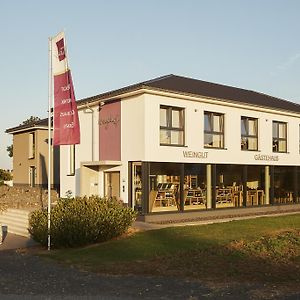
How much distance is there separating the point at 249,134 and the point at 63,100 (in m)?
13.0

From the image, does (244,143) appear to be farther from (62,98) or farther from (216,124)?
(62,98)

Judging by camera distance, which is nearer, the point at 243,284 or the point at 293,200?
the point at 243,284

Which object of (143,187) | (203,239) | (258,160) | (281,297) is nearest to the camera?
(281,297)

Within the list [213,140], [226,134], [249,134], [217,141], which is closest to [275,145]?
[249,134]

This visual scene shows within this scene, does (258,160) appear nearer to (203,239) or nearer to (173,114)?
(173,114)

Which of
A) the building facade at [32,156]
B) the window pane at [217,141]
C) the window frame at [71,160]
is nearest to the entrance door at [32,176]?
the building facade at [32,156]

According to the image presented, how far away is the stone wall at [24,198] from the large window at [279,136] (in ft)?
40.3

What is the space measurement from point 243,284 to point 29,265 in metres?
5.42

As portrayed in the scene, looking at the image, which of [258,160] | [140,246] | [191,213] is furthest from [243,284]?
[258,160]

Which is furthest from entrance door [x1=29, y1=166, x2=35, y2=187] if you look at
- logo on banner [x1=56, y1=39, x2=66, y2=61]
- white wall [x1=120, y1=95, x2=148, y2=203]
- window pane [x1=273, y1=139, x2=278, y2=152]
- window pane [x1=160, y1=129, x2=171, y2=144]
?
logo on banner [x1=56, y1=39, x2=66, y2=61]

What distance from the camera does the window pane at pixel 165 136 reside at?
69.8 feet

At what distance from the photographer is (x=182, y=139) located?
22.1 m

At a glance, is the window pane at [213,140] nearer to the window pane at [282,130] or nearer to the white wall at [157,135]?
the white wall at [157,135]

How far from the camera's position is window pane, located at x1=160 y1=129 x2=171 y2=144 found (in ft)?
69.8
